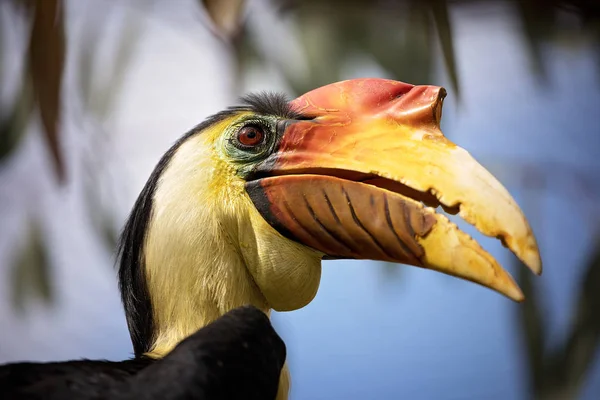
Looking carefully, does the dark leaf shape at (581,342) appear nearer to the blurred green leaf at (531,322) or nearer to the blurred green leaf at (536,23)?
the blurred green leaf at (531,322)

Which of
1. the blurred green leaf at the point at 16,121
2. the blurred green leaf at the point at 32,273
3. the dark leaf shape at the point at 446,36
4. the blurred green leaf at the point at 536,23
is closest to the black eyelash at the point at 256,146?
the dark leaf shape at the point at 446,36

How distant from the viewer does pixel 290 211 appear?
3.91ft

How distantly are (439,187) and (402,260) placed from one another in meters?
0.14

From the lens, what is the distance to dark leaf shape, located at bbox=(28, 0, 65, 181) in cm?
286

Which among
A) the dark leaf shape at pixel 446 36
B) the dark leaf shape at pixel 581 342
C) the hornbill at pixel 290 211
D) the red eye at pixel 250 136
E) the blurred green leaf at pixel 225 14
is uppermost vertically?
the blurred green leaf at pixel 225 14

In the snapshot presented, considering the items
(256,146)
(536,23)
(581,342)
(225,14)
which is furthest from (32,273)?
(536,23)

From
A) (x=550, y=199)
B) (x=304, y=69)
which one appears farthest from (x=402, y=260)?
(x=550, y=199)

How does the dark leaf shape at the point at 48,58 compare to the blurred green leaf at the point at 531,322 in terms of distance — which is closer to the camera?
the blurred green leaf at the point at 531,322

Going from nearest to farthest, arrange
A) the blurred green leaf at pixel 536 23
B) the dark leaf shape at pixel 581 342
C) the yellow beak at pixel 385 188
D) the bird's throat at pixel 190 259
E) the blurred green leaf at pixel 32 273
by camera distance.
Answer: the yellow beak at pixel 385 188 < the bird's throat at pixel 190 259 < the dark leaf shape at pixel 581 342 < the blurred green leaf at pixel 536 23 < the blurred green leaf at pixel 32 273

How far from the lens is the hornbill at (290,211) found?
1.05 meters

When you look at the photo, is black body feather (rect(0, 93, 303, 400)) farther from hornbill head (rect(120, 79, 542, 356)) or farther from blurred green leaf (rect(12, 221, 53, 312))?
blurred green leaf (rect(12, 221, 53, 312))

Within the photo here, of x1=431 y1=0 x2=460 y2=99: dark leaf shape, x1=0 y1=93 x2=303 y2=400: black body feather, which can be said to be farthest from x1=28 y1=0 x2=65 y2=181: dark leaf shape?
x1=0 y1=93 x2=303 y2=400: black body feather

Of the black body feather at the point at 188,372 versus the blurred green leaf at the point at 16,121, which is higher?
the blurred green leaf at the point at 16,121

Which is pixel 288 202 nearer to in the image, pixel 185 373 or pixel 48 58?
pixel 185 373
